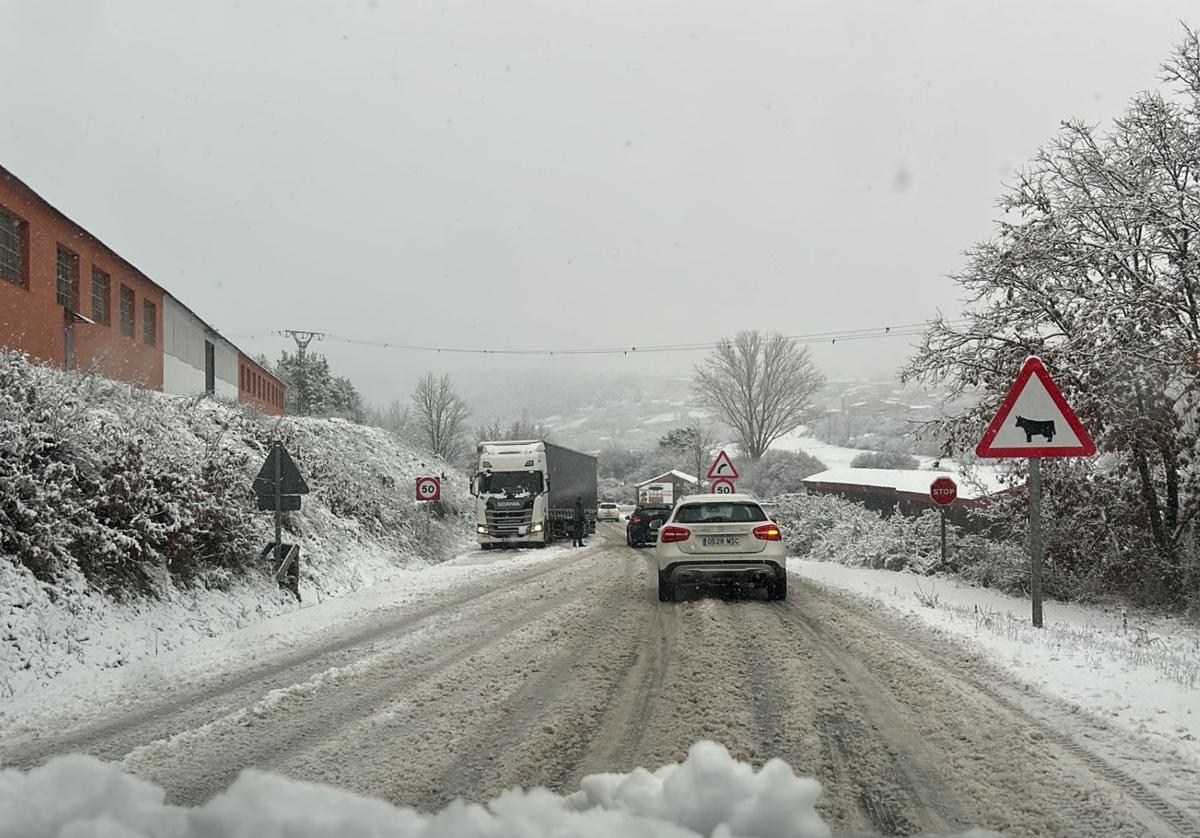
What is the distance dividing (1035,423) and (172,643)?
995 cm

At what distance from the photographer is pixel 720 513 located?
40.7 ft

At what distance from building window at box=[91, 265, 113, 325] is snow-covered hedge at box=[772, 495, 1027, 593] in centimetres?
2357

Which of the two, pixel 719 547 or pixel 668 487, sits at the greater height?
pixel 719 547

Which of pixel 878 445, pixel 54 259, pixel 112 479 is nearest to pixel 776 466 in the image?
pixel 878 445

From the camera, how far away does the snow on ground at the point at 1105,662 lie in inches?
226

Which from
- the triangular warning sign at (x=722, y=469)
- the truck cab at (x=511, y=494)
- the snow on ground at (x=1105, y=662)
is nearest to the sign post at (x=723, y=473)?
the triangular warning sign at (x=722, y=469)

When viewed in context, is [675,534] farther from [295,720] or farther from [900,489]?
[900,489]

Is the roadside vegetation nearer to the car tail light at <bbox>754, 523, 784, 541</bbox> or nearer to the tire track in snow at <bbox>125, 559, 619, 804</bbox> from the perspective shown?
the tire track in snow at <bbox>125, 559, 619, 804</bbox>

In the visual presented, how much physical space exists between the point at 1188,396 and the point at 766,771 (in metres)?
14.3

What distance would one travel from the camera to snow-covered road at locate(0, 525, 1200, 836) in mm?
4320

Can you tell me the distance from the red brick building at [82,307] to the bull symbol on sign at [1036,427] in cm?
1285

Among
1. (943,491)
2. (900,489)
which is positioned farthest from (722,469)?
(900,489)

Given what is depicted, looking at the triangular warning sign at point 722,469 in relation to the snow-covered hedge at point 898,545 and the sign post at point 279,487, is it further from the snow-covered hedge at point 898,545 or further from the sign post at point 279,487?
the sign post at point 279,487

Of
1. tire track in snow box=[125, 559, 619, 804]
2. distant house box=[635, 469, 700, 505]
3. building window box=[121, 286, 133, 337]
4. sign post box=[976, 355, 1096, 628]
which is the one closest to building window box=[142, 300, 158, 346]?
building window box=[121, 286, 133, 337]
